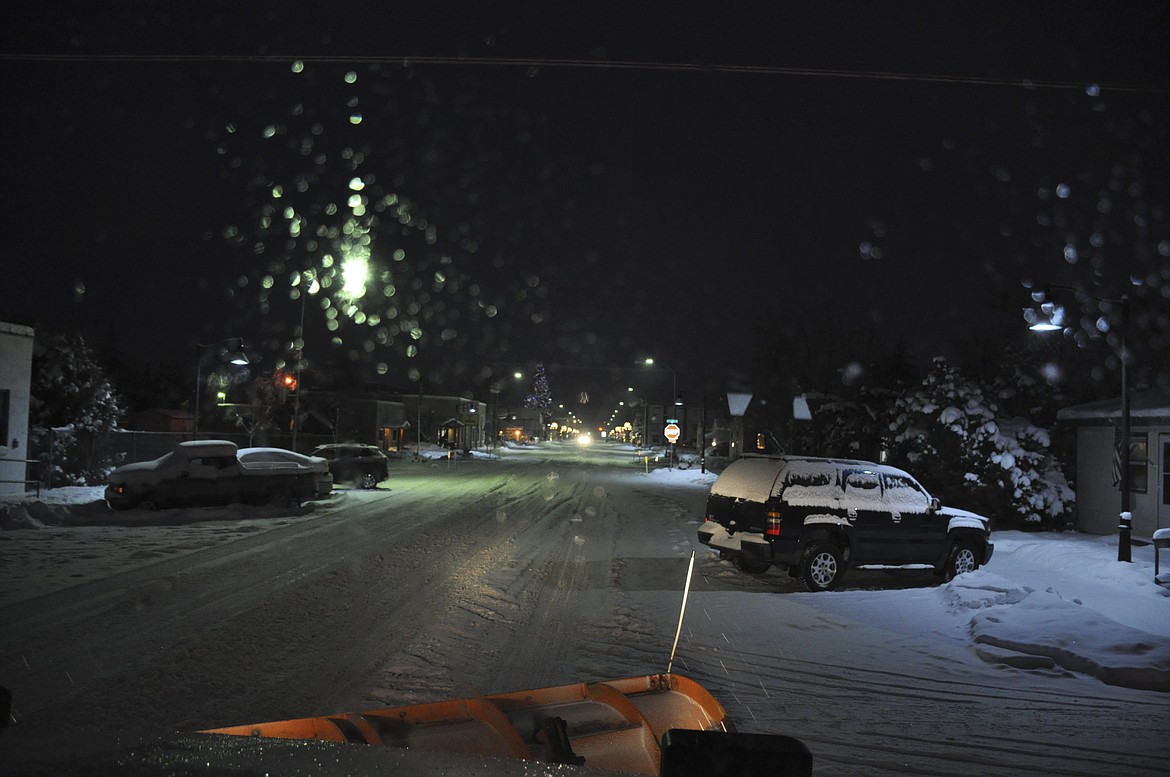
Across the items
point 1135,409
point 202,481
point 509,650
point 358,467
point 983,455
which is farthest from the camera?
point 358,467

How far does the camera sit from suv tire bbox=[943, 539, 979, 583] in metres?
13.4

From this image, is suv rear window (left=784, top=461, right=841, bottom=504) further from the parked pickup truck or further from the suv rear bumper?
the parked pickup truck

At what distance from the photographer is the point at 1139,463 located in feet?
59.5

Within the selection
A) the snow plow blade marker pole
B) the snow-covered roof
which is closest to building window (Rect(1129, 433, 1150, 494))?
the snow-covered roof

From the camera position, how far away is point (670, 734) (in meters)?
2.81

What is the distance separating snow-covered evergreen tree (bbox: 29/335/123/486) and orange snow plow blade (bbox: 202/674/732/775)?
27.9 m

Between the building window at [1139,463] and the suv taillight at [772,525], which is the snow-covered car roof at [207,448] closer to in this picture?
the suv taillight at [772,525]

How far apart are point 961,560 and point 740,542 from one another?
154 inches

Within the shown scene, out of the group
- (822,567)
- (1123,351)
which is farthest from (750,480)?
(1123,351)

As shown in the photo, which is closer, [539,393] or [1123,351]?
[1123,351]

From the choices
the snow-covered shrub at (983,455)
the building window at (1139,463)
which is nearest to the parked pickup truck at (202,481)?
the snow-covered shrub at (983,455)

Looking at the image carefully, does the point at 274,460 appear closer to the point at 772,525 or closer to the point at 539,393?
the point at 772,525

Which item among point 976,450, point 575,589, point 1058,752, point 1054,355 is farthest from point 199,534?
point 1054,355

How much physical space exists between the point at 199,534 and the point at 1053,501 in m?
19.1
